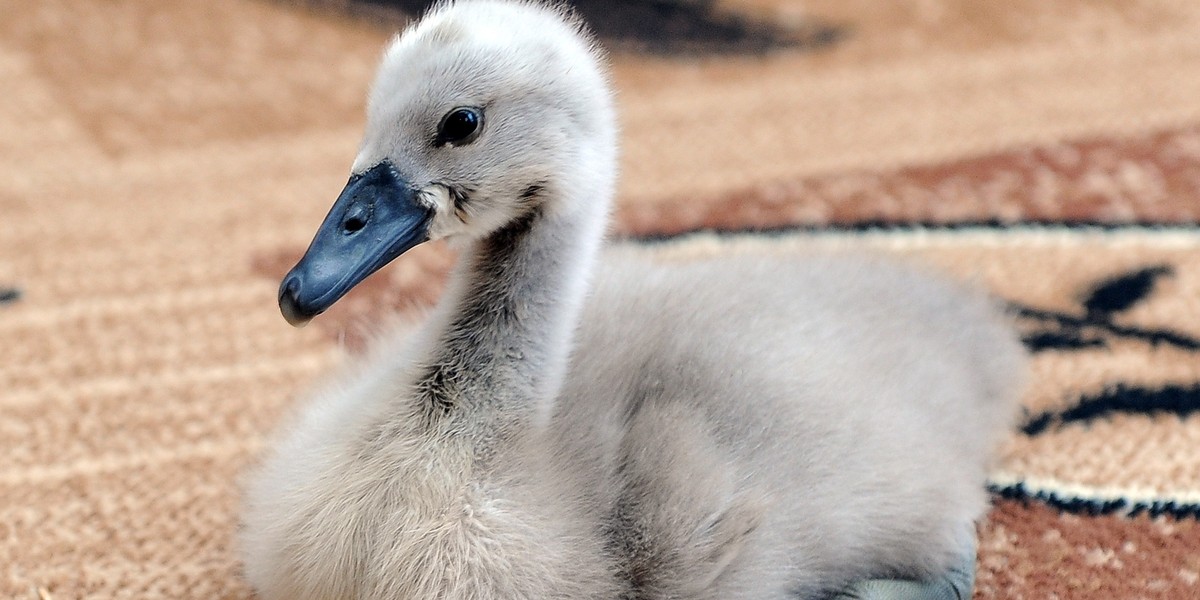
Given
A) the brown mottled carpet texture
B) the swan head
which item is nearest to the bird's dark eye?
the swan head

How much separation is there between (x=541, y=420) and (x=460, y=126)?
197 mm

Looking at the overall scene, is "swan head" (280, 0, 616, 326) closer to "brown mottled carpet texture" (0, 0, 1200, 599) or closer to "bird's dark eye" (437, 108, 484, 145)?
"bird's dark eye" (437, 108, 484, 145)

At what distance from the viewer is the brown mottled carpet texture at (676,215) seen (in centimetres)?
105

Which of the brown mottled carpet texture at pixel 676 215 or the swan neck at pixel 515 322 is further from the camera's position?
the brown mottled carpet texture at pixel 676 215

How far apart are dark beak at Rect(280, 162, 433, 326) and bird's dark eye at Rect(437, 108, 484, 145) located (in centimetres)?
4

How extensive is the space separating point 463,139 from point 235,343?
574 millimetres

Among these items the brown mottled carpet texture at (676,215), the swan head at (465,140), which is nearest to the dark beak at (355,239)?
the swan head at (465,140)

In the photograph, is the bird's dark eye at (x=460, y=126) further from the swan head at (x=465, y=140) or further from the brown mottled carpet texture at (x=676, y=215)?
the brown mottled carpet texture at (x=676, y=215)

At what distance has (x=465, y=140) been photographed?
86 centimetres

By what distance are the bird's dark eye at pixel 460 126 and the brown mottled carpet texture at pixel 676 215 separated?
0.36 m

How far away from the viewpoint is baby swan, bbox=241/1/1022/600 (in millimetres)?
819

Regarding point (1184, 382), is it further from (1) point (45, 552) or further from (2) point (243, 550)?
(1) point (45, 552)

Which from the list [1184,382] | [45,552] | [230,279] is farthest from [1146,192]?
[45,552]

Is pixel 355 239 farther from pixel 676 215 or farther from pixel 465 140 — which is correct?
pixel 676 215
